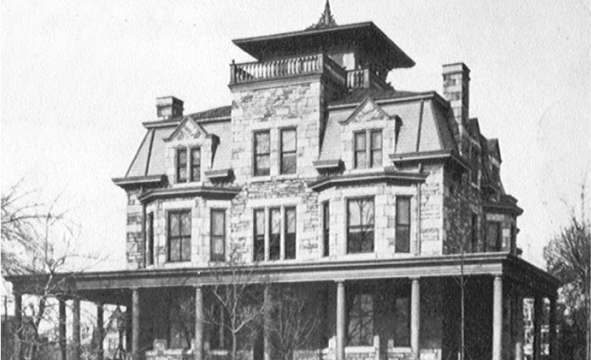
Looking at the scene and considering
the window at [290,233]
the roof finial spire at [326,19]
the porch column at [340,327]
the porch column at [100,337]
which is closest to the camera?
the porch column at [100,337]

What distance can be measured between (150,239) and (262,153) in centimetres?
471

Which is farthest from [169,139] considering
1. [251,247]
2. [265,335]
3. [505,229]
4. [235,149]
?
[505,229]

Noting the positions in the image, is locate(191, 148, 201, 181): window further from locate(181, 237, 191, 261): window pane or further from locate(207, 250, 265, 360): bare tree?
locate(207, 250, 265, 360): bare tree

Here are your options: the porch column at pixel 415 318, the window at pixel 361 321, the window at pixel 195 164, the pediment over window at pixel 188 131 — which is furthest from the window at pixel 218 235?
the porch column at pixel 415 318

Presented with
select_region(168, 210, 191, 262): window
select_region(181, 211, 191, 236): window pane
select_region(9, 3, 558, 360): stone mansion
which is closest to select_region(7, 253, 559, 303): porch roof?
select_region(9, 3, 558, 360): stone mansion

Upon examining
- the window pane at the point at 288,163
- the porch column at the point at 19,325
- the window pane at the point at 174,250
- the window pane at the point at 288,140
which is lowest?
the porch column at the point at 19,325

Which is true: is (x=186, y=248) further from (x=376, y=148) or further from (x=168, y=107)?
(x=376, y=148)

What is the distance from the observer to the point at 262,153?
3134 cm

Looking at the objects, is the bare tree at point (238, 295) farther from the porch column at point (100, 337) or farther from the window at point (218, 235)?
the porch column at point (100, 337)

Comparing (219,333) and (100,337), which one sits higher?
(100,337)

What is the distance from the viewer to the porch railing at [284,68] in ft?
101

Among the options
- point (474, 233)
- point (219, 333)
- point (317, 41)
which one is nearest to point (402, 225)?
point (474, 233)

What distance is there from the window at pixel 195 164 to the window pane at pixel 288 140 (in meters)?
3.06

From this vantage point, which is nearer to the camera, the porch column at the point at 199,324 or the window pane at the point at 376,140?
the porch column at the point at 199,324
